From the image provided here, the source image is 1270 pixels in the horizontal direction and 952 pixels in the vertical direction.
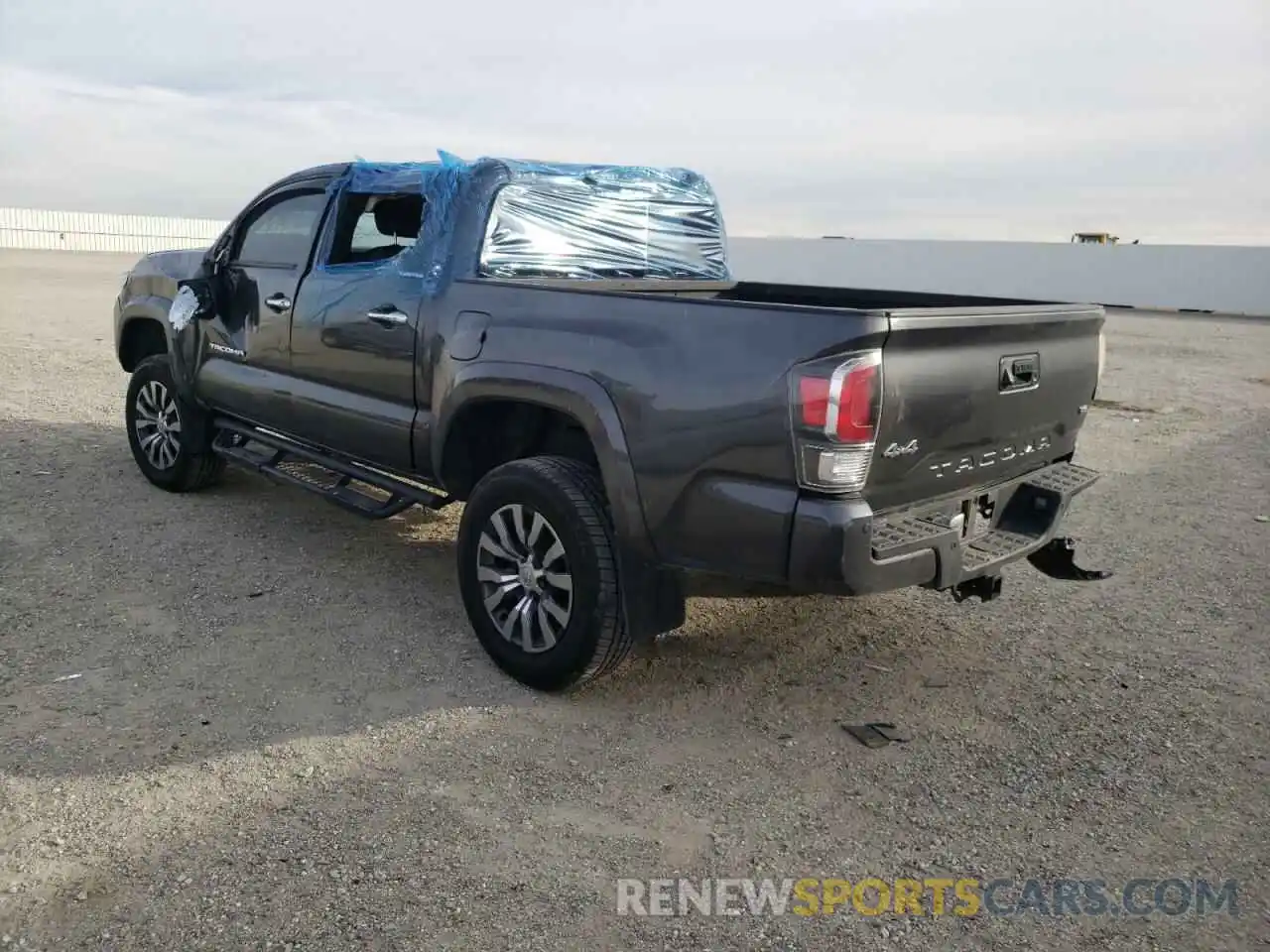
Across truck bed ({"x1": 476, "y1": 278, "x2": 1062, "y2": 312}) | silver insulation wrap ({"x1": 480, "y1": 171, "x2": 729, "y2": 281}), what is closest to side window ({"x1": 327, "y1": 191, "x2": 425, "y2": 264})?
silver insulation wrap ({"x1": 480, "y1": 171, "x2": 729, "y2": 281})

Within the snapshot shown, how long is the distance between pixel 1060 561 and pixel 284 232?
13.2 ft

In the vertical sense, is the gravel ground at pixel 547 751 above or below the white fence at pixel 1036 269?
below

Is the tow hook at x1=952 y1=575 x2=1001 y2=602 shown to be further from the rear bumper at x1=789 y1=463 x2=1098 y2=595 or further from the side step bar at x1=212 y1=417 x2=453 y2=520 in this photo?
the side step bar at x1=212 y1=417 x2=453 y2=520

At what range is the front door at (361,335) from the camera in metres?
4.50

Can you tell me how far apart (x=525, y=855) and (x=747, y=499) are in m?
1.21

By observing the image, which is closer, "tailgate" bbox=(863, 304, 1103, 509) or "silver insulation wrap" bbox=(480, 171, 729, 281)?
"tailgate" bbox=(863, 304, 1103, 509)

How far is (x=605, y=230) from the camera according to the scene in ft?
16.3

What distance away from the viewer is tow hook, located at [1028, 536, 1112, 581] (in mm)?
4219

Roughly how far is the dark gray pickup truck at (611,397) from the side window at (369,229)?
1 centimetres

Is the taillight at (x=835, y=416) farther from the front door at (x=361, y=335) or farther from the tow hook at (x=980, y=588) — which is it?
the front door at (x=361, y=335)

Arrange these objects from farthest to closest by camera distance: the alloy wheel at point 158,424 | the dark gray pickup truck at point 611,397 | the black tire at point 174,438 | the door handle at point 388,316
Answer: the alloy wheel at point 158,424, the black tire at point 174,438, the door handle at point 388,316, the dark gray pickup truck at point 611,397

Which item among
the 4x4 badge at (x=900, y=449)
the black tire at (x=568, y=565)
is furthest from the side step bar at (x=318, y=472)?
the 4x4 badge at (x=900, y=449)

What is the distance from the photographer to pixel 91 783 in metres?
3.22

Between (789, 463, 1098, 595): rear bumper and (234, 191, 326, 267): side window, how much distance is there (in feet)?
10.5
